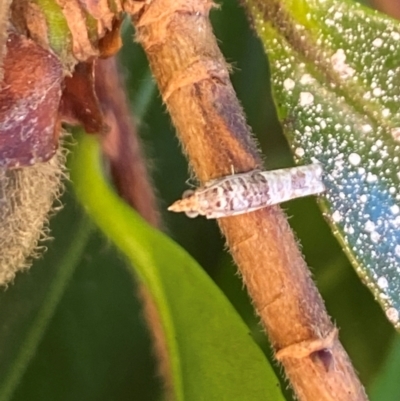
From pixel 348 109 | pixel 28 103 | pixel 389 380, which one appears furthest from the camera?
pixel 389 380

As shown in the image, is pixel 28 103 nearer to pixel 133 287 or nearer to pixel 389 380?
pixel 133 287

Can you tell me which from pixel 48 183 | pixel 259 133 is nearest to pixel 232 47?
pixel 259 133

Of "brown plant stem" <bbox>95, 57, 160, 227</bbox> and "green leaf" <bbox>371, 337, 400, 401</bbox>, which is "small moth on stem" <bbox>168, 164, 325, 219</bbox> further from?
"green leaf" <bbox>371, 337, 400, 401</bbox>

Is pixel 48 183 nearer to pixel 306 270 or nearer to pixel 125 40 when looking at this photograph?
pixel 306 270

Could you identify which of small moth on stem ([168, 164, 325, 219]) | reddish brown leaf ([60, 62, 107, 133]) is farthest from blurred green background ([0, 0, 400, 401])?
small moth on stem ([168, 164, 325, 219])

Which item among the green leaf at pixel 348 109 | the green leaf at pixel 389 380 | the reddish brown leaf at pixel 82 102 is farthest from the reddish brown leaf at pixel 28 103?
the green leaf at pixel 389 380

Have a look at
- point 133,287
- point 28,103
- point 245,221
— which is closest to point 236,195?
point 245,221
